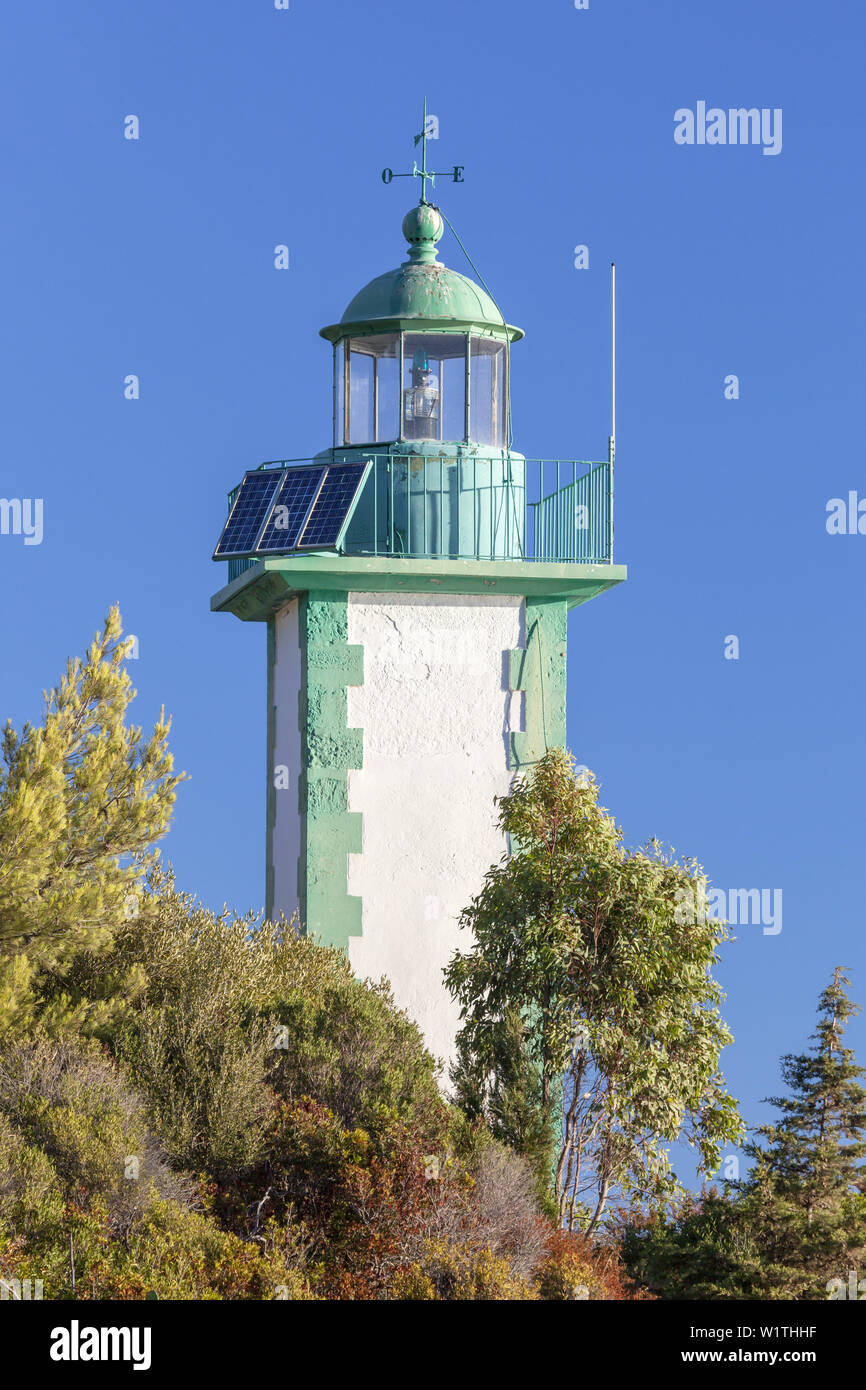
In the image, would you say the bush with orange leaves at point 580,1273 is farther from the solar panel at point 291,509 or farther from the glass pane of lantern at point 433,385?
the glass pane of lantern at point 433,385

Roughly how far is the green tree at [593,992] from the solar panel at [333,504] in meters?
3.60

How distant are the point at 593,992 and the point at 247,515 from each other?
7.11 metres

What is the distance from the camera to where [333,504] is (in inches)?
813

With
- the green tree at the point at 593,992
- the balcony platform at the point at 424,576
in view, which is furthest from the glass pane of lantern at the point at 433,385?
the green tree at the point at 593,992

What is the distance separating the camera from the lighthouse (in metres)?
20.5

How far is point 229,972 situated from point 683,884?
4574mm

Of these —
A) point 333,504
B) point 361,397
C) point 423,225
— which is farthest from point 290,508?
point 423,225

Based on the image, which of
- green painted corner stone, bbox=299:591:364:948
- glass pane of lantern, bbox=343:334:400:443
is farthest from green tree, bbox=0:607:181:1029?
glass pane of lantern, bbox=343:334:400:443

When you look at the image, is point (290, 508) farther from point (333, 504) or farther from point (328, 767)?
point (328, 767)

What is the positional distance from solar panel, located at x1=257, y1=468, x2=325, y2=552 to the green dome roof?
7.52ft
